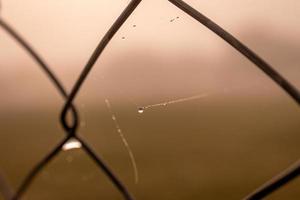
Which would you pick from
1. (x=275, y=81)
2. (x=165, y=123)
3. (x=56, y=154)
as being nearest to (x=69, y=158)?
(x=165, y=123)

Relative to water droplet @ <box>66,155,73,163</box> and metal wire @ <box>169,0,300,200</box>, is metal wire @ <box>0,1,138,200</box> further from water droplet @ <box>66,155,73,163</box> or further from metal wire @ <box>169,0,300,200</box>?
water droplet @ <box>66,155,73,163</box>

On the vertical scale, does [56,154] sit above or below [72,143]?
above

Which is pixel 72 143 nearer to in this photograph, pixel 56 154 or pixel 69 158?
pixel 56 154

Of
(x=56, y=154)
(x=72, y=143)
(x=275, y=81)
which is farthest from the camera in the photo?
(x=72, y=143)

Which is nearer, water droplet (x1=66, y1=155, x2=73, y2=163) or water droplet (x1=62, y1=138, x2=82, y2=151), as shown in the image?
water droplet (x1=62, y1=138, x2=82, y2=151)

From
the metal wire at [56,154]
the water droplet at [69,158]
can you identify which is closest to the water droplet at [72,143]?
the metal wire at [56,154]

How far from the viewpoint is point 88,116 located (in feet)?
10.2

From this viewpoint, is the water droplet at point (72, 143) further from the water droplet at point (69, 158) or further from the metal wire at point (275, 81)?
the water droplet at point (69, 158)

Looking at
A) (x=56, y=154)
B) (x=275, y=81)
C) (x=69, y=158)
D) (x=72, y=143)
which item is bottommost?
(x=69, y=158)

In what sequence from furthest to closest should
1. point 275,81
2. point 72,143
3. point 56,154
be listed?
point 72,143, point 56,154, point 275,81

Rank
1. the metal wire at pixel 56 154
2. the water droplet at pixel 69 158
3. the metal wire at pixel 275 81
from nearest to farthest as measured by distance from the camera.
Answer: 1. the metal wire at pixel 275 81
2. the metal wire at pixel 56 154
3. the water droplet at pixel 69 158

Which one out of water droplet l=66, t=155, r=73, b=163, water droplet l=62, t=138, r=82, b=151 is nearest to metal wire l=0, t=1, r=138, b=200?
water droplet l=62, t=138, r=82, b=151

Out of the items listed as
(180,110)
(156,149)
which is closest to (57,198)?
(156,149)

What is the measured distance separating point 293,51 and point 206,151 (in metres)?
1.40
